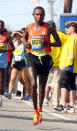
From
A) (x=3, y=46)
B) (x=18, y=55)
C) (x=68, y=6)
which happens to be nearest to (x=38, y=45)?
(x=3, y=46)

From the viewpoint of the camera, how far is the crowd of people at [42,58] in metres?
8.89

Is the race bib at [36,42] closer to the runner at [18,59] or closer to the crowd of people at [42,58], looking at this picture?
the crowd of people at [42,58]

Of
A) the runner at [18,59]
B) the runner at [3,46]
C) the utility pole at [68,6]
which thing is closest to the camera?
the runner at [3,46]

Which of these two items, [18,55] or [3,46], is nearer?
[3,46]

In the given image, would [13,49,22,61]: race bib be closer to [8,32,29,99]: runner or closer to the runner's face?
[8,32,29,99]: runner

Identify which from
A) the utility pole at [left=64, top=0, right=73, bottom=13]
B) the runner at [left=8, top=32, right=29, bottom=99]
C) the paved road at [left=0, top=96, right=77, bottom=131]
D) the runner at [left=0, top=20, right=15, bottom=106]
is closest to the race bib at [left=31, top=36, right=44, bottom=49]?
the paved road at [left=0, top=96, right=77, bottom=131]

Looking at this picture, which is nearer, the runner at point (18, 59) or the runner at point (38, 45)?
the runner at point (38, 45)

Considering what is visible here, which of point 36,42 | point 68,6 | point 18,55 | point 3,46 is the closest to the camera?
point 36,42

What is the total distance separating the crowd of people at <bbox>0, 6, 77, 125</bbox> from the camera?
8891mm

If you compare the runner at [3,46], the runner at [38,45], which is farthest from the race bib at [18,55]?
the runner at [38,45]

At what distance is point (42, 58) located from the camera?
8.92m

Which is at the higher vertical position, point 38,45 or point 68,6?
point 68,6

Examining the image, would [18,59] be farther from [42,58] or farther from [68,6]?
[68,6]

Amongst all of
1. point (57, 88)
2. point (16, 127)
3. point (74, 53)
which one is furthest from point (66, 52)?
point (16, 127)
